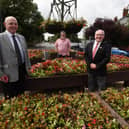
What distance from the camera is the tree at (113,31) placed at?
13915 millimetres

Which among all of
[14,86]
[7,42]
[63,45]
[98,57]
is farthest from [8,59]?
[63,45]

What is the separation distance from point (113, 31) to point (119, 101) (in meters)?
13.6

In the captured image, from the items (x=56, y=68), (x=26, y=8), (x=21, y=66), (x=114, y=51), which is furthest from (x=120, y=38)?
(x=26, y=8)

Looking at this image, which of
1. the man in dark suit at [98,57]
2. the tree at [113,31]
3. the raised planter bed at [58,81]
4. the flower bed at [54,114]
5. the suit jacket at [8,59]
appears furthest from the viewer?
the tree at [113,31]

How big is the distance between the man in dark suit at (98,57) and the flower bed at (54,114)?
0.81 metres

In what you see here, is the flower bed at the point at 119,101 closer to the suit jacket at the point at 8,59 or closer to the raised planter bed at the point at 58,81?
the raised planter bed at the point at 58,81

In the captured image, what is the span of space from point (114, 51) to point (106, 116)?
36.9 ft

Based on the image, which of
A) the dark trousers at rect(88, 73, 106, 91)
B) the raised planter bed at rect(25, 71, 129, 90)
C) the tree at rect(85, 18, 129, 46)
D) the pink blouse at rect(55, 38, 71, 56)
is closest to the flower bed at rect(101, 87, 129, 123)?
the dark trousers at rect(88, 73, 106, 91)

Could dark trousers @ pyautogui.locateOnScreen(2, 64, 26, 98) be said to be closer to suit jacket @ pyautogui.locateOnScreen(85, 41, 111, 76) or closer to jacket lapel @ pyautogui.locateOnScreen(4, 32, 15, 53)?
jacket lapel @ pyautogui.locateOnScreen(4, 32, 15, 53)

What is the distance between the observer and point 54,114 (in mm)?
1550

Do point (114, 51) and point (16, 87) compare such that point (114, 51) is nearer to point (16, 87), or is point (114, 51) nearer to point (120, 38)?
point (120, 38)

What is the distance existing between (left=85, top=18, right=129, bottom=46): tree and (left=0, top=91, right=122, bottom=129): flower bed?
13.5m

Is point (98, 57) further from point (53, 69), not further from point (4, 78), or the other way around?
point (4, 78)

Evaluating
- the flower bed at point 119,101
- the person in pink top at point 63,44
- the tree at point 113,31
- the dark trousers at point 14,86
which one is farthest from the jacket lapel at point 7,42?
the tree at point 113,31
